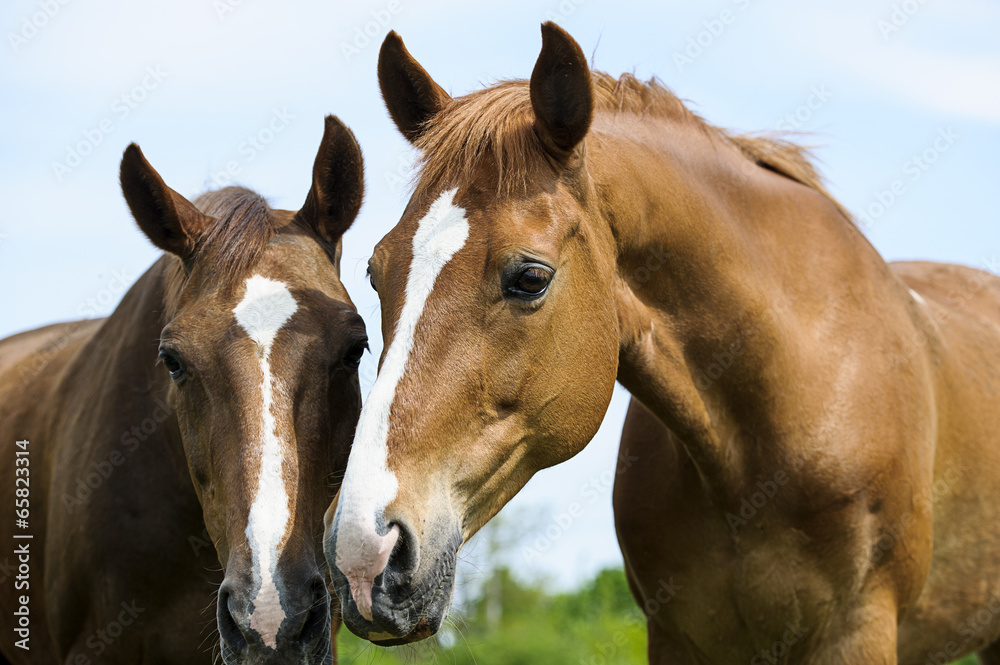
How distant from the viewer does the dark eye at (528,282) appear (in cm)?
291

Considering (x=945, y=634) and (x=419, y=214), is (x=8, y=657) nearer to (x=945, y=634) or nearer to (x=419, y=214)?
(x=419, y=214)

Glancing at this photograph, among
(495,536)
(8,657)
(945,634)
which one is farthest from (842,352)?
(495,536)

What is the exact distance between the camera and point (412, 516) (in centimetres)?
256

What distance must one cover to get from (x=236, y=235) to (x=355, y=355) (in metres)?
0.75

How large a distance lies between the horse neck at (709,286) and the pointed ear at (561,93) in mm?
201

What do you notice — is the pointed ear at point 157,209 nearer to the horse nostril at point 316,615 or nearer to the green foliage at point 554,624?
the horse nostril at point 316,615

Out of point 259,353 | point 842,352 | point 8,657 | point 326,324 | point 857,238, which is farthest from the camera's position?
point 8,657

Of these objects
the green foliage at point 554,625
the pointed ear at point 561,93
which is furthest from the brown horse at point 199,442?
the green foliage at point 554,625

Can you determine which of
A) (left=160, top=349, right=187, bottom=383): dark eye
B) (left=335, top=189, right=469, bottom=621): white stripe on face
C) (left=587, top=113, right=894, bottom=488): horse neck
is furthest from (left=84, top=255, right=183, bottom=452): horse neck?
(left=587, top=113, right=894, bottom=488): horse neck

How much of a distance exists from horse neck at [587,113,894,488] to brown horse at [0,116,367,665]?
1180mm

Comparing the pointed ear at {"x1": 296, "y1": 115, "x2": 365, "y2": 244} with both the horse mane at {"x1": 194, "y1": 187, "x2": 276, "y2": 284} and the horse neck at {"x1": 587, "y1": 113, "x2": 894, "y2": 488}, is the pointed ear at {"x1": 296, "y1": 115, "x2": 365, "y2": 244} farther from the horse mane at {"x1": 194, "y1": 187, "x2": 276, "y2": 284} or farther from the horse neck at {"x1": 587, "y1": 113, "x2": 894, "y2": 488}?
the horse neck at {"x1": 587, "y1": 113, "x2": 894, "y2": 488}

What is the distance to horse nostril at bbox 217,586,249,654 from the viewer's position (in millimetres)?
3000

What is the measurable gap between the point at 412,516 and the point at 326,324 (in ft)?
4.17

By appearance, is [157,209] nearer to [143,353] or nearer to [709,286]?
[143,353]
